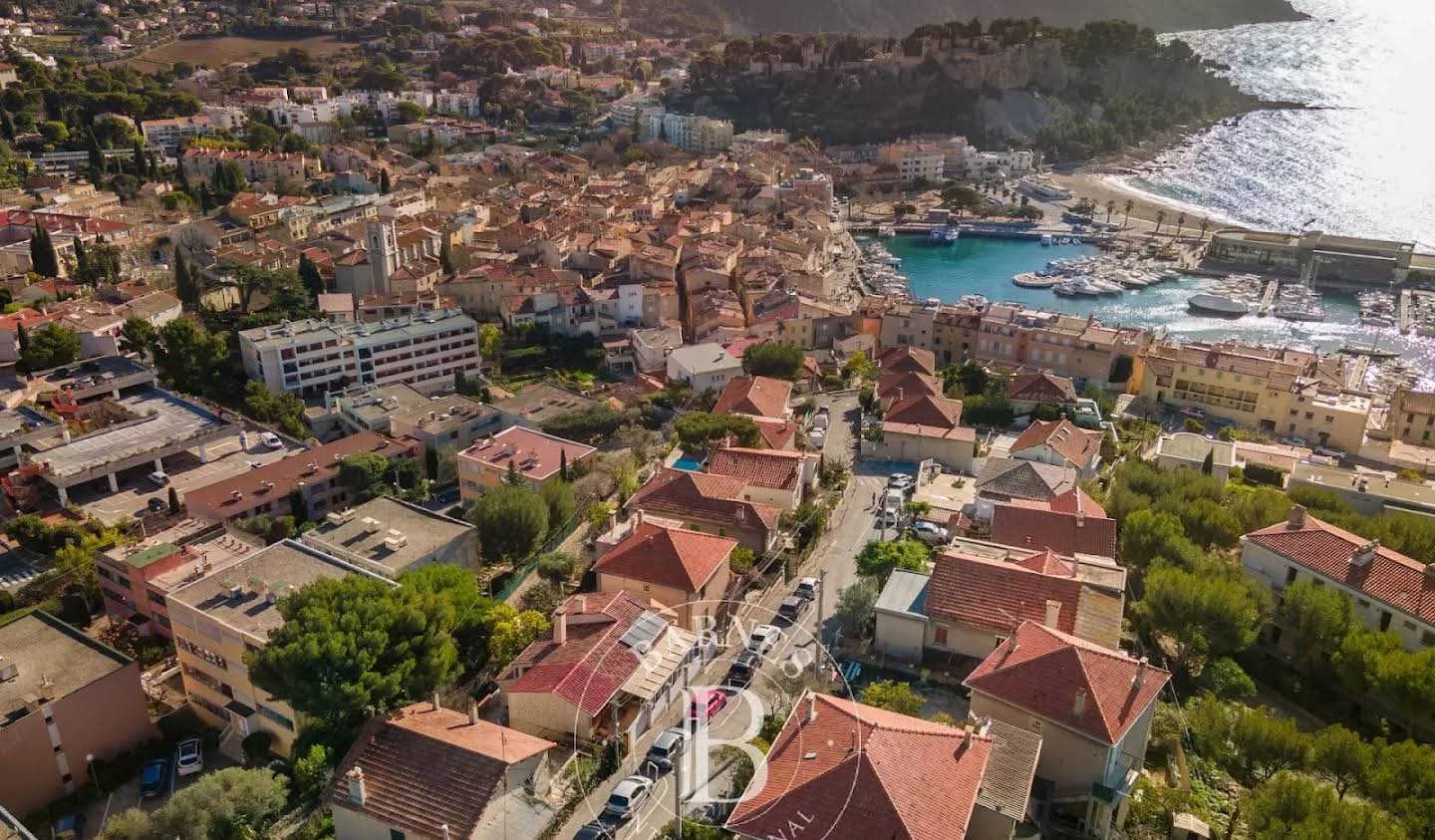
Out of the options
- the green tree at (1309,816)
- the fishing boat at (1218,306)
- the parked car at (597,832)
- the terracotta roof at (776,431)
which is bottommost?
the fishing boat at (1218,306)

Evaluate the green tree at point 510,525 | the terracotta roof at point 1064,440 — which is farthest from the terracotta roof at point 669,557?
the terracotta roof at point 1064,440

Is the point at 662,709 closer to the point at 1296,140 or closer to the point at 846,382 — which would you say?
the point at 846,382

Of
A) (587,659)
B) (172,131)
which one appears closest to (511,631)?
(587,659)

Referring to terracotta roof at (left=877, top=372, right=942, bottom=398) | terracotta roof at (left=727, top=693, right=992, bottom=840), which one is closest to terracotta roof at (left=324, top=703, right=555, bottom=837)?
terracotta roof at (left=727, top=693, right=992, bottom=840)

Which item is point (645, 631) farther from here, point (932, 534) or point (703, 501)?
point (932, 534)

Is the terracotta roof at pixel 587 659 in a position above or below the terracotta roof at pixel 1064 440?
above

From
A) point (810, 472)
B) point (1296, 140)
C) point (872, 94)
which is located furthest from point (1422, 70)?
point (810, 472)

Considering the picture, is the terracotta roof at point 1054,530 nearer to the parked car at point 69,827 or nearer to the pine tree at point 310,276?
the parked car at point 69,827
